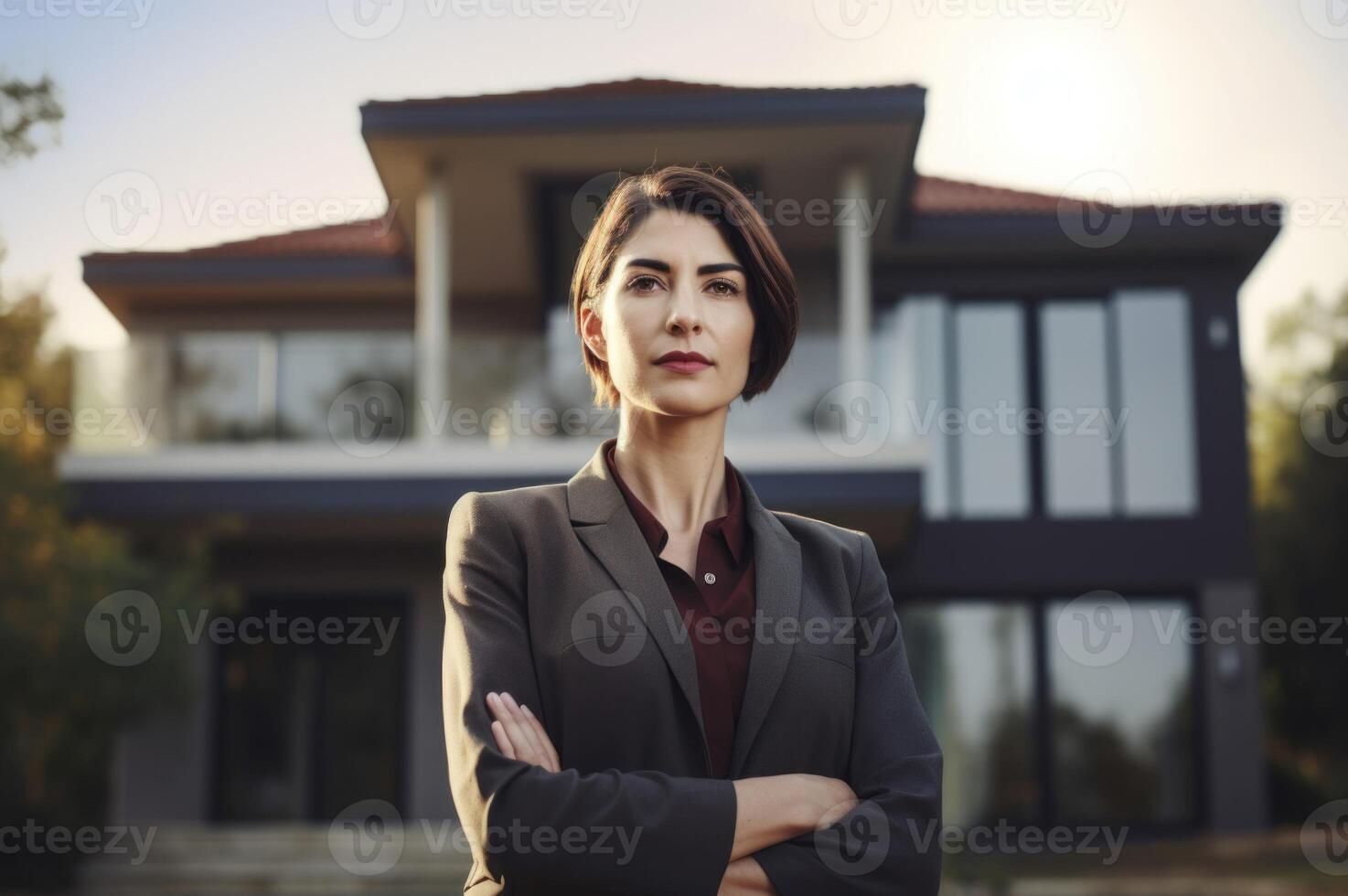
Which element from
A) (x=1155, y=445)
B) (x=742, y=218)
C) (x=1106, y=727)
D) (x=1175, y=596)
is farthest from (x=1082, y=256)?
(x=742, y=218)

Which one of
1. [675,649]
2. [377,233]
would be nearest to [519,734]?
[675,649]

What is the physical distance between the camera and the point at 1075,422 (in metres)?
14.9

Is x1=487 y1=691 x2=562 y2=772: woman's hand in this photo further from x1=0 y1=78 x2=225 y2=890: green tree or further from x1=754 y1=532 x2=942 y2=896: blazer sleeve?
x1=0 y1=78 x2=225 y2=890: green tree

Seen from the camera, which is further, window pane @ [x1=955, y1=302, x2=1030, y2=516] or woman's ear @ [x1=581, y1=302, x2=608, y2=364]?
window pane @ [x1=955, y1=302, x2=1030, y2=516]

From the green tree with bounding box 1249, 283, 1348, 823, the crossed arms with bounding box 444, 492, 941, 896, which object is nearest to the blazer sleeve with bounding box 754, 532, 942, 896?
the crossed arms with bounding box 444, 492, 941, 896

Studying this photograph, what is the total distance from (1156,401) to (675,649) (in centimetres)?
1371

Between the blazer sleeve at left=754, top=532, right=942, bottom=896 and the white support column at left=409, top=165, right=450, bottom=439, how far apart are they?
33.8ft

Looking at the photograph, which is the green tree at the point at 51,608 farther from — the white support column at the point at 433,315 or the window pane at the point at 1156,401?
the window pane at the point at 1156,401

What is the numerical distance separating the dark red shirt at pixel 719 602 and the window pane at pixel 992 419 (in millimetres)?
12594

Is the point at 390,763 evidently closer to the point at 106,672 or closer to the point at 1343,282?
the point at 106,672

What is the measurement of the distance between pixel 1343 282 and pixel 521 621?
23.5 m

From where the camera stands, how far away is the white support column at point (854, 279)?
12406 millimetres

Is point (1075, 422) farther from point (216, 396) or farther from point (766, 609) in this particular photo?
point (766, 609)

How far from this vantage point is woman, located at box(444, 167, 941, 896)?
224 centimetres
